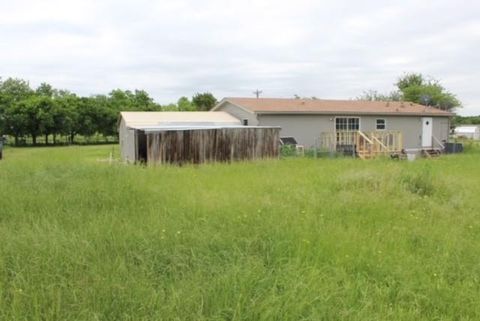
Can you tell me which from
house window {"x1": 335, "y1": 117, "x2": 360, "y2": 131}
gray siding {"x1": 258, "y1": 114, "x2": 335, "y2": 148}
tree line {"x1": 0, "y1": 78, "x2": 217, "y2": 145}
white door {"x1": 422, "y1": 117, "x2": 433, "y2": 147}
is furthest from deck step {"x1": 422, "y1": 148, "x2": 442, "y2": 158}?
tree line {"x1": 0, "y1": 78, "x2": 217, "y2": 145}

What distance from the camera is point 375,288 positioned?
143 inches

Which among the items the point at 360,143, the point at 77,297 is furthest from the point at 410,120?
the point at 77,297

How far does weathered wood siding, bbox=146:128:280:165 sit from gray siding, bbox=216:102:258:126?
3.84m

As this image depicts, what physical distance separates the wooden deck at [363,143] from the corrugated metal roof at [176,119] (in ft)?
16.5

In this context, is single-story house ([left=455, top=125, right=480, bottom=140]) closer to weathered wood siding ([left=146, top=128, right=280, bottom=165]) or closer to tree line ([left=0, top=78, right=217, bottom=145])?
tree line ([left=0, top=78, right=217, bottom=145])

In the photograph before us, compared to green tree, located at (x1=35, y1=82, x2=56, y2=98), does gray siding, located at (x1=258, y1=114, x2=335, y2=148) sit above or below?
below

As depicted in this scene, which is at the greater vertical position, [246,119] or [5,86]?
[5,86]

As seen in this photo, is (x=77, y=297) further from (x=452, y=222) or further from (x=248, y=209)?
(x=452, y=222)

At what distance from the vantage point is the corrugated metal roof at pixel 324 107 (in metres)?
21.5

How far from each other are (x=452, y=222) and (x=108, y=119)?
38.8 metres

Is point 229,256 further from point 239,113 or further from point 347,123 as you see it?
point 347,123

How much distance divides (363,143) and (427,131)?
24.3 ft

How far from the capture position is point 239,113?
22.4m

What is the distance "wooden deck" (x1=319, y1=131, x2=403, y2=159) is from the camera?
1989cm
